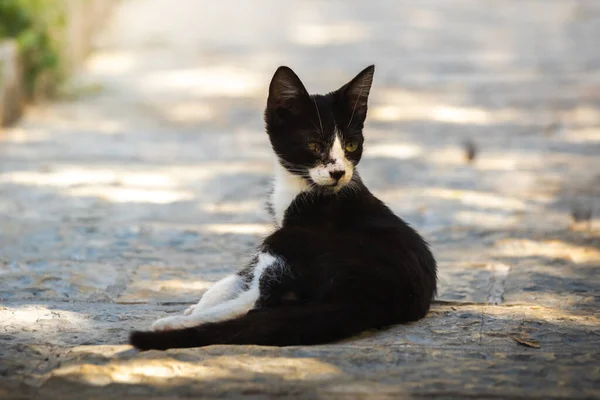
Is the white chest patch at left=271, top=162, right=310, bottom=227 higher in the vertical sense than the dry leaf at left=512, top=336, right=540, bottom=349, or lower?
higher

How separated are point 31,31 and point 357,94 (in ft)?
16.3

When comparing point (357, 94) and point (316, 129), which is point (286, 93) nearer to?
point (316, 129)

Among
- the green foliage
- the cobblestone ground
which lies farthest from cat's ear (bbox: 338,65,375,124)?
the green foliage

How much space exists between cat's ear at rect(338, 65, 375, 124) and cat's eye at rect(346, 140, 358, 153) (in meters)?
0.09

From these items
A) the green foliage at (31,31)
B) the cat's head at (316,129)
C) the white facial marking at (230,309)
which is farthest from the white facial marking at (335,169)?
the green foliage at (31,31)

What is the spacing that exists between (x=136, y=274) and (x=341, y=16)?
376 inches

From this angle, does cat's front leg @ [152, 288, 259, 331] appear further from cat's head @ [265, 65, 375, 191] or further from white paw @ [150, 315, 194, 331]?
cat's head @ [265, 65, 375, 191]

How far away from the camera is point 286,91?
3.71 meters

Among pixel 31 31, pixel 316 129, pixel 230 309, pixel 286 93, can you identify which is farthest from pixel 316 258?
pixel 31 31

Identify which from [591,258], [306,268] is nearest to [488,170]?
[591,258]

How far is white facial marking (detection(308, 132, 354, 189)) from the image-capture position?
365 cm

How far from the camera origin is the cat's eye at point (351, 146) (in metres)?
3.76

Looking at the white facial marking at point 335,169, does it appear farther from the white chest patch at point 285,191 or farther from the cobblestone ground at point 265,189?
the cobblestone ground at point 265,189

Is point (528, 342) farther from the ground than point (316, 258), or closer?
closer
